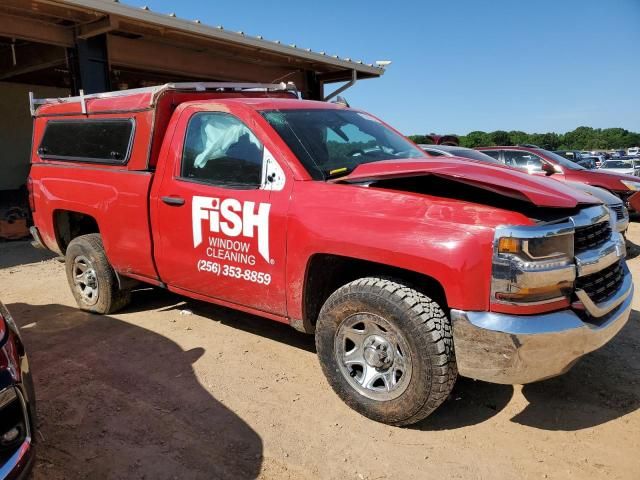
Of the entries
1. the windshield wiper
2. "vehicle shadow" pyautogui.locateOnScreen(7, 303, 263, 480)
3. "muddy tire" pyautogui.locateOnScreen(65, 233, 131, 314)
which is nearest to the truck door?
the windshield wiper

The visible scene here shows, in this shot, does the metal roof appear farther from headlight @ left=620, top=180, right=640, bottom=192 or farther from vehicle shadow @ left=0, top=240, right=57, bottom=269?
headlight @ left=620, top=180, right=640, bottom=192

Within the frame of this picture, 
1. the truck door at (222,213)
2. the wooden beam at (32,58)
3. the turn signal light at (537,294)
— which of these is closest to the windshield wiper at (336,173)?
the truck door at (222,213)

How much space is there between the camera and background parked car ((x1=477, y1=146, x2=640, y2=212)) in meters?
9.92

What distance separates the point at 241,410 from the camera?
326 centimetres

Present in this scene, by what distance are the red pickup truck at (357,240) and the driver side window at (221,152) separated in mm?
12

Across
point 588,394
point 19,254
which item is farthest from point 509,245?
point 19,254

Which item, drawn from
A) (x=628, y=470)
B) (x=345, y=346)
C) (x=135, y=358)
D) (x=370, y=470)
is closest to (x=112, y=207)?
(x=135, y=358)

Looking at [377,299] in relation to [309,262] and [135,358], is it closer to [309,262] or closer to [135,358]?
[309,262]

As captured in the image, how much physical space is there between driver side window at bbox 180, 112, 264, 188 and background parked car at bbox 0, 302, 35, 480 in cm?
180

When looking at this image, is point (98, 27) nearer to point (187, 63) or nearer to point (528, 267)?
point (187, 63)

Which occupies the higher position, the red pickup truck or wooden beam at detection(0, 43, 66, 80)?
wooden beam at detection(0, 43, 66, 80)

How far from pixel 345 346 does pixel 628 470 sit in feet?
5.33

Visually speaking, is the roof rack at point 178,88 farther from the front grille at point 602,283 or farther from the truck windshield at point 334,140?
the front grille at point 602,283

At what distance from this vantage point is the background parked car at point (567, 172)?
992 centimetres
